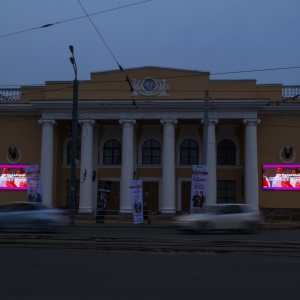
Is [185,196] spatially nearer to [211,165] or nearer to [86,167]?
[211,165]

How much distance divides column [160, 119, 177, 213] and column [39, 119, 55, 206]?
776cm

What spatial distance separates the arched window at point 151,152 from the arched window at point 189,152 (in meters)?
1.70

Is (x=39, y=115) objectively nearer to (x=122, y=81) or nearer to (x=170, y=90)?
(x=122, y=81)

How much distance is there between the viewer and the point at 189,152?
130 feet

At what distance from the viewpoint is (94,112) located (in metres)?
37.2

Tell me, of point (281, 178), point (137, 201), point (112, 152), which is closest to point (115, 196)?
point (112, 152)

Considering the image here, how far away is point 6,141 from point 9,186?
3292mm

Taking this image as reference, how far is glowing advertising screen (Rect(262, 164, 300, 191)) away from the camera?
37.5m

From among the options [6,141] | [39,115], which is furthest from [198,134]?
[6,141]

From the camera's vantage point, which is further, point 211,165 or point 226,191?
point 226,191

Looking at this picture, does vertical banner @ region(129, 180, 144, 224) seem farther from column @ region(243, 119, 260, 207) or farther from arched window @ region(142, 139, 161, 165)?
arched window @ region(142, 139, 161, 165)

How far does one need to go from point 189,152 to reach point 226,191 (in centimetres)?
392

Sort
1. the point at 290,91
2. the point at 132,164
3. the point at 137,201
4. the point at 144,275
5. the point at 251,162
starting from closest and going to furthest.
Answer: the point at 144,275, the point at 137,201, the point at 251,162, the point at 132,164, the point at 290,91

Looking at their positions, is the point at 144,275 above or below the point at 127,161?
below
